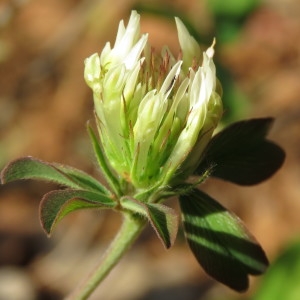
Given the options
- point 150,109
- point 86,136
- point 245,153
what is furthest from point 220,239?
point 86,136

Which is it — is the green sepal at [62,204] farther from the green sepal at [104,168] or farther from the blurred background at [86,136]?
the blurred background at [86,136]

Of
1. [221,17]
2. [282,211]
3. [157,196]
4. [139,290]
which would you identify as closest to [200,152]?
[157,196]

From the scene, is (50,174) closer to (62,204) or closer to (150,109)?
(62,204)

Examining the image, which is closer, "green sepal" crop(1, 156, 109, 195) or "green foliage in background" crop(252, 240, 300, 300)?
"green sepal" crop(1, 156, 109, 195)

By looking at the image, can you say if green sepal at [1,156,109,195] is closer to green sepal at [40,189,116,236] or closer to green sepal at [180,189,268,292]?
green sepal at [40,189,116,236]

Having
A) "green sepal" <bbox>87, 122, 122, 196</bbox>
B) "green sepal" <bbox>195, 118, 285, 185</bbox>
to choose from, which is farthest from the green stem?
"green sepal" <bbox>195, 118, 285, 185</bbox>

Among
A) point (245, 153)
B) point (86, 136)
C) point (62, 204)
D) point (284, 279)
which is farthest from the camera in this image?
point (86, 136)
